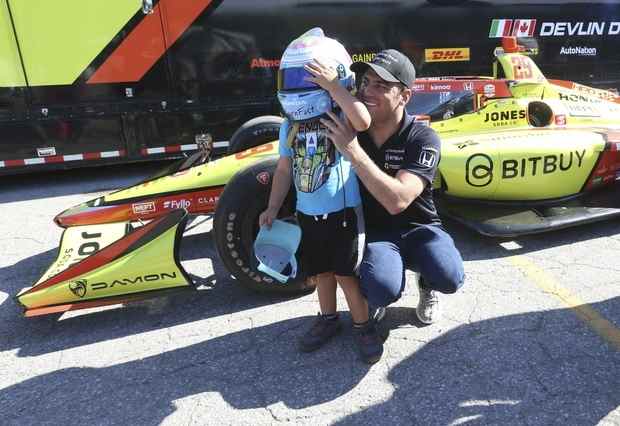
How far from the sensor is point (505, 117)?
12.9ft

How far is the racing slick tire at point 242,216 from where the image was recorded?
2777 millimetres

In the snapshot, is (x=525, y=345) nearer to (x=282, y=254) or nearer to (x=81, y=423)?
(x=282, y=254)

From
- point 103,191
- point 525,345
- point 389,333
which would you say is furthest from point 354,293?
point 103,191

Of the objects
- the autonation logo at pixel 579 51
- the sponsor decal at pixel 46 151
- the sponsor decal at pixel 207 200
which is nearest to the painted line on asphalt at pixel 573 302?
the sponsor decal at pixel 207 200

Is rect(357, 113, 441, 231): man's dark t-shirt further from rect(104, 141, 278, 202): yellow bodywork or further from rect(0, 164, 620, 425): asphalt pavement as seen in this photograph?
rect(104, 141, 278, 202): yellow bodywork

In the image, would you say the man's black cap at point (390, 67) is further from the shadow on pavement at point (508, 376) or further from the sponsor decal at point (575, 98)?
the sponsor decal at point (575, 98)

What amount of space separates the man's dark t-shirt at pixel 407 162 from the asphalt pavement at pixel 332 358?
2.08ft

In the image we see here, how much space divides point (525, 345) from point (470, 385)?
436 millimetres

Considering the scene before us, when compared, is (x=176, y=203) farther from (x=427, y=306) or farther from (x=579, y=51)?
(x=579, y=51)

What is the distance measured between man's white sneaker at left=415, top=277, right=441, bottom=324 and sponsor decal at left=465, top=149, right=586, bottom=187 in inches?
45.7

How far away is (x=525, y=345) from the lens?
2.38 metres

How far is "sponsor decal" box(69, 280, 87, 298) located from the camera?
2.68 metres

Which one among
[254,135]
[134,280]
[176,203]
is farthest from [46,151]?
[134,280]

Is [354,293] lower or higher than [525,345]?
higher
